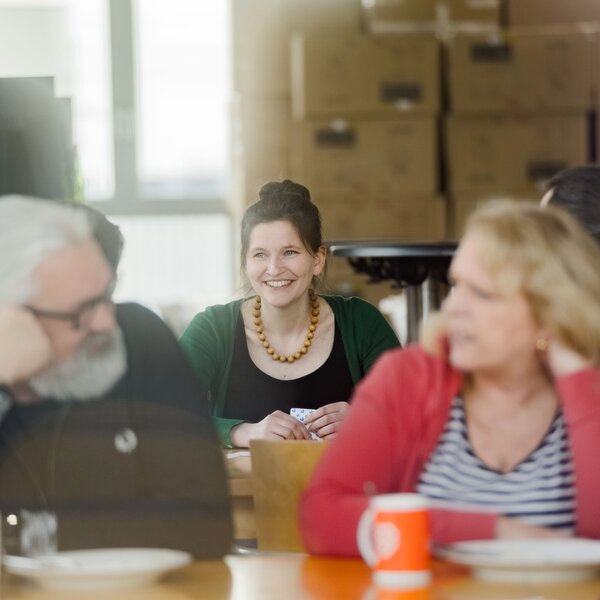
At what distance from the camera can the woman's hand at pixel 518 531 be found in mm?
1254

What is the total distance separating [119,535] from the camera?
143 cm

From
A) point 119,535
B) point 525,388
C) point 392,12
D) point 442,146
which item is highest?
point 392,12

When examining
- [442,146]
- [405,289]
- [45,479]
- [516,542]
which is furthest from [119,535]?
[442,146]

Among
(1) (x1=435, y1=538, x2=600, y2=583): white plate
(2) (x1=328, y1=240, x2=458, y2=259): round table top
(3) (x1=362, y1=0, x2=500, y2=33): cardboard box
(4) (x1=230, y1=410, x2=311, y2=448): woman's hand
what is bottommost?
(4) (x1=230, y1=410, x2=311, y2=448): woman's hand

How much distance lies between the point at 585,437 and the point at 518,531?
0.54ft

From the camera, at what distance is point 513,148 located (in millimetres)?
4891

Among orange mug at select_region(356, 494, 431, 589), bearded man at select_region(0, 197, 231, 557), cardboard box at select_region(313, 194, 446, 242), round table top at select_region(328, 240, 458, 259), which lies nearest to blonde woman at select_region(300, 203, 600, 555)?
bearded man at select_region(0, 197, 231, 557)

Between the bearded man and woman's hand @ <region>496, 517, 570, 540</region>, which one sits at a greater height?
the bearded man

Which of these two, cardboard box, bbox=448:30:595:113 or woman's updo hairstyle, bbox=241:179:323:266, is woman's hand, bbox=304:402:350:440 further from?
cardboard box, bbox=448:30:595:113

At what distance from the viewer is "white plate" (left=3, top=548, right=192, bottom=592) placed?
3.57 feet

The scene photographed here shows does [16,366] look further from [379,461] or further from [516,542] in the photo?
[516,542]

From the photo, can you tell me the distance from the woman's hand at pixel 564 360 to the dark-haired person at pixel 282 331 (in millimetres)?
856

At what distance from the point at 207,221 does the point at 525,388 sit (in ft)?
13.2

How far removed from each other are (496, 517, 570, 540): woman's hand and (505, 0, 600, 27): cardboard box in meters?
4.14
